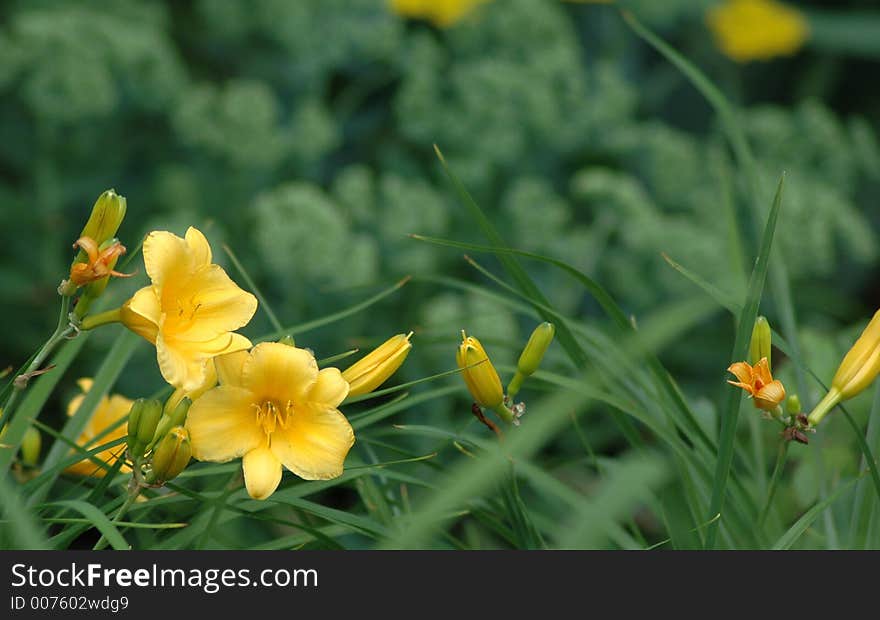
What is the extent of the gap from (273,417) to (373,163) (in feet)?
5.11

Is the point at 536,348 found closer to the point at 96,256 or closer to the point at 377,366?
the point at 377,366

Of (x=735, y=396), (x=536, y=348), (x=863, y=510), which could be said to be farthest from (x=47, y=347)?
(x=863, y=510)

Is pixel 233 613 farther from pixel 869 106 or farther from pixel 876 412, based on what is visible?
pixel 869 106

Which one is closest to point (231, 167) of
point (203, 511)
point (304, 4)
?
point (304, 4)

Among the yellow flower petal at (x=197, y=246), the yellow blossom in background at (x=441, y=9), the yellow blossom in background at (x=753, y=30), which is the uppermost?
the yellow blossom in background at (x=753, y=30)

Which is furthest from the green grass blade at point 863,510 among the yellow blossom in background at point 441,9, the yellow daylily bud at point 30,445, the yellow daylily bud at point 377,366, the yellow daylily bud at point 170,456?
the yellow blossom in background at point 441,9

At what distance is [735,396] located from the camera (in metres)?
0.63

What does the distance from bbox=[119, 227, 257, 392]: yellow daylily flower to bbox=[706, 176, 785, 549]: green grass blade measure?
0.29m

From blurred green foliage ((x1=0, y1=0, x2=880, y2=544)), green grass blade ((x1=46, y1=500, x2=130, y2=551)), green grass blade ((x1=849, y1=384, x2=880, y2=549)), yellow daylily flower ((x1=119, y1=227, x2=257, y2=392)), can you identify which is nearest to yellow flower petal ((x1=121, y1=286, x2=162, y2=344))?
yellow daylily flower ((x1=119, y1=227, x2=257, y2=392))

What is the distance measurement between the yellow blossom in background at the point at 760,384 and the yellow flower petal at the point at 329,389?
0.23 meters

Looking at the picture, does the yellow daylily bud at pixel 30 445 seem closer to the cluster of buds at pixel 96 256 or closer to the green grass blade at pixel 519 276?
the cluster of buds at pixel 96 256

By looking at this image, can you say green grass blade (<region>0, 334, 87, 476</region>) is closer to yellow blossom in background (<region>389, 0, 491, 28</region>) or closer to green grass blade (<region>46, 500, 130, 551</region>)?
green grass blade (<region>46, 500, 130, 551</region>)

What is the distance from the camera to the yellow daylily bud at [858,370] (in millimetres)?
670

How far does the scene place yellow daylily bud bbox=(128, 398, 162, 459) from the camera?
23.5 inches
